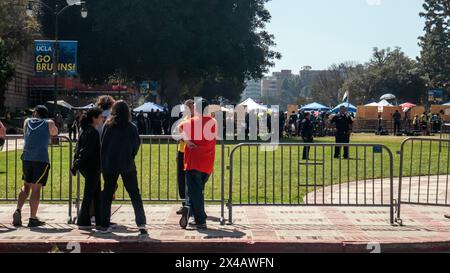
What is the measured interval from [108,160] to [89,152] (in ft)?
2.02

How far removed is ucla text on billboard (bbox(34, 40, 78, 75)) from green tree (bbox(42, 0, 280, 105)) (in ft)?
16.1

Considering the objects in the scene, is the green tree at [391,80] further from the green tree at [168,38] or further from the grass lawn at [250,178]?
the grass lawn at [250,178]

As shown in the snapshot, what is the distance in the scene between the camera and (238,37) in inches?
1713

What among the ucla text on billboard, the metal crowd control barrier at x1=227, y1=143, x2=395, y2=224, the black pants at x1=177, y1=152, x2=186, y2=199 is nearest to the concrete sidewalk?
the metal crowd control barrier at x1=227, y1=143, x2=395, y2=224

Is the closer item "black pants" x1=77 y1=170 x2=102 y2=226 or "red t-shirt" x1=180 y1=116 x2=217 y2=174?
"red t-shirt" x1=180 y1=116 x2=217 y2=174

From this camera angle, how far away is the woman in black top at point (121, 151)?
27.8ft

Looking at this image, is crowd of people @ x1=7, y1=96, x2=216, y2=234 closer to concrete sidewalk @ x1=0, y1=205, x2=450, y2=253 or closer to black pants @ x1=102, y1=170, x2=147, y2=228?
black pants @ x1=102, y1=170, x2=147, y2=228

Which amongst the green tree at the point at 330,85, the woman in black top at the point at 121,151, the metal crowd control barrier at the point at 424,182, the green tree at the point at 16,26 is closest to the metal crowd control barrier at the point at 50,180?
the woman in black top at the point at 121,151

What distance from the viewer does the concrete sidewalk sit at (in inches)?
319

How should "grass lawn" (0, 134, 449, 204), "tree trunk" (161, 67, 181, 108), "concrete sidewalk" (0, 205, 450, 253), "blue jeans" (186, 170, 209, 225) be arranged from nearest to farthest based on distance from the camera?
"concrete sidewalk" (0, 205, 450, 253) → "blue jeans" (186, 170, 209, 225) → "grass lawn" (0, 134, 449, 204) → "tree trunk" (161, 67, 181, 108)

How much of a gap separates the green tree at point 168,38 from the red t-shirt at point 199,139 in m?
31.8

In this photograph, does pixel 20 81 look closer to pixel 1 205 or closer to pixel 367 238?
pixel 1 205
